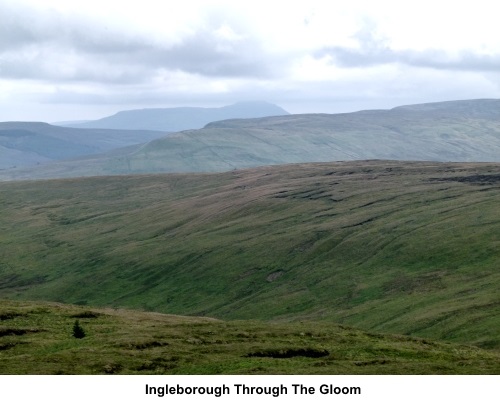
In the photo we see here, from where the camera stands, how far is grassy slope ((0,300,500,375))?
160 feet

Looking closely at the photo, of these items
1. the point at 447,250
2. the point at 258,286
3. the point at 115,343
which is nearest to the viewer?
the point at 115,343

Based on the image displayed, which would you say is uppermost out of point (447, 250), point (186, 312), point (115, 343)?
point (115, 343)

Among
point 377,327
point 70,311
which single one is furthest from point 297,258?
point 70,311

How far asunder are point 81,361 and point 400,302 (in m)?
87.9

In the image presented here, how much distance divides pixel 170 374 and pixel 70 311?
32.3 meters

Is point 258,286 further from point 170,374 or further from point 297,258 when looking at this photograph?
point 170,374

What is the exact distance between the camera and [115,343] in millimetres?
Result: 56094

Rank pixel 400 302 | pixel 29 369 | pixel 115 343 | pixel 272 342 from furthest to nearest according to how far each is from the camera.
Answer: pixel 400 302 → pixel 272 342 → pixel 115 343 → pixel 29 369

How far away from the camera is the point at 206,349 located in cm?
A: 5634

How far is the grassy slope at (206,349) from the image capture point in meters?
48.8

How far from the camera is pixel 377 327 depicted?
11244 centimetres

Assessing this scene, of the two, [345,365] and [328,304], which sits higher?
[345,365]

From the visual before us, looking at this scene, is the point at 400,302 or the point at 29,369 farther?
the point at 400,302

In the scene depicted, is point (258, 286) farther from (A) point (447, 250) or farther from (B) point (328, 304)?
(A) point (447, 250)
